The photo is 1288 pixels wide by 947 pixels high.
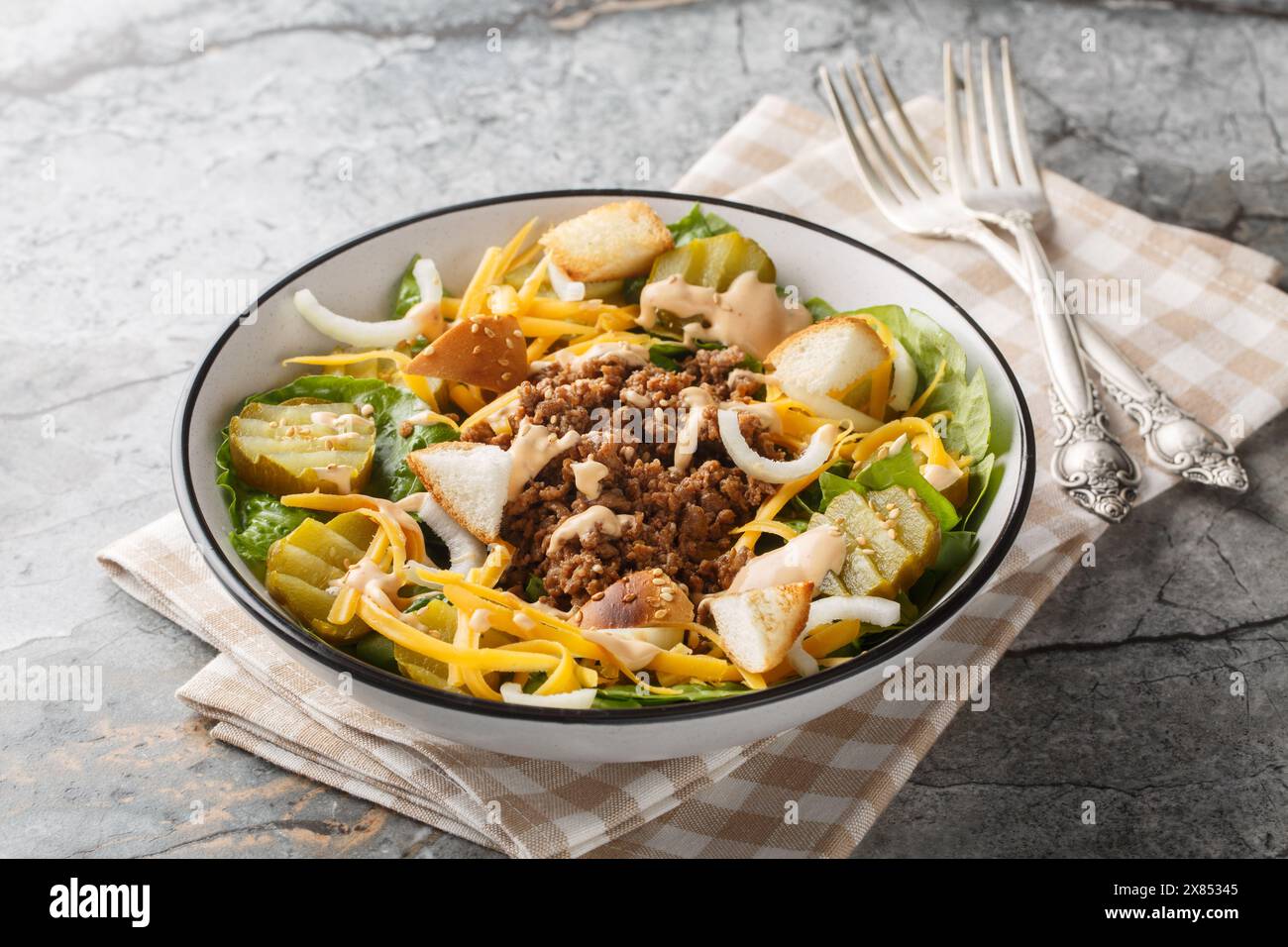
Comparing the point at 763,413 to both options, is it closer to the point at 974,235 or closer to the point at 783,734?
the point at 783,734

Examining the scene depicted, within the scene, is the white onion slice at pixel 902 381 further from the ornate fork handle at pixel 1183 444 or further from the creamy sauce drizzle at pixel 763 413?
the ornate fork handle at pixel 1183 444

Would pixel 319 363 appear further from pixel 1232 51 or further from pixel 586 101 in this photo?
pixel 1232 51

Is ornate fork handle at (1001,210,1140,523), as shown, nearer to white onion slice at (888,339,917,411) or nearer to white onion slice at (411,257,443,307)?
white onion slice at (888,339,917,411)

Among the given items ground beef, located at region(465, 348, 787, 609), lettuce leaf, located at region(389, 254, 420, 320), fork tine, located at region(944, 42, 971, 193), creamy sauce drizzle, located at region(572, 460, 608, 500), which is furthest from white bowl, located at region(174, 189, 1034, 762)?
fork tine, located at region(944, 42, 971, 193)

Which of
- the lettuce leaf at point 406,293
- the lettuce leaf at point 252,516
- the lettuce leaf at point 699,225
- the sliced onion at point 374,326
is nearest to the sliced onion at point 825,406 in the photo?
the lettuce leaf at point 699,225

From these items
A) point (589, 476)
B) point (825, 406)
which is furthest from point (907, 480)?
point (589, 476)
